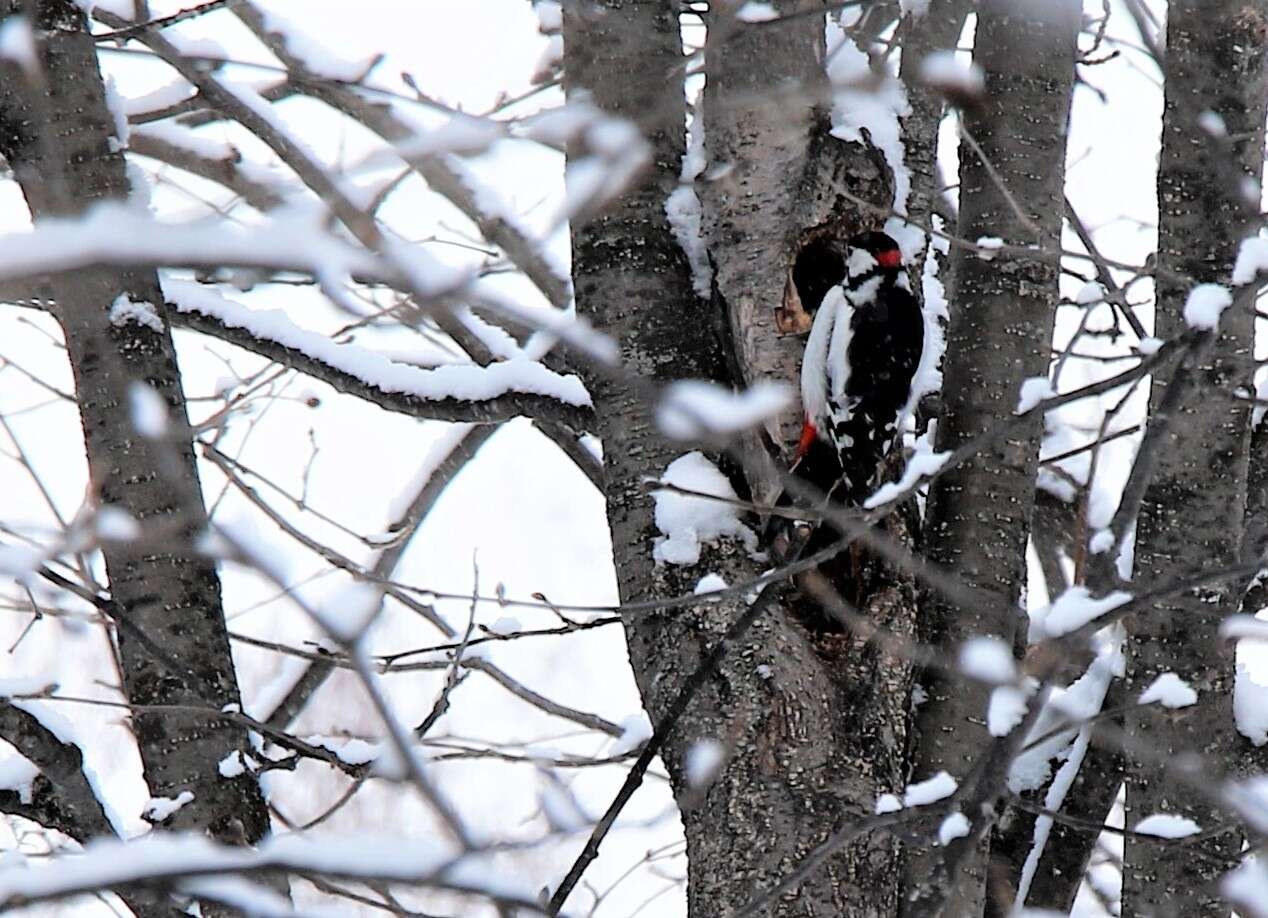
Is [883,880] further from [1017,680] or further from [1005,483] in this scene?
[1017,680]

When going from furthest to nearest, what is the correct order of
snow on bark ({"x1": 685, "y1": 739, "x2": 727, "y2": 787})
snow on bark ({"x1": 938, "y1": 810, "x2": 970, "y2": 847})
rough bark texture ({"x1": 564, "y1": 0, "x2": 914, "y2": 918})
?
rough bark texture ({"x1": 564, "y1": 0, "x2": 914, "y2": 918}) → snow on bark ({"x1": 685, "y1": 739, "x2": 727, "y2": 787}) → snow on bark ({"x1": 938, "y1": 810, "x2": 970, "y2": 847})

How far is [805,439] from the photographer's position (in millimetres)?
2842

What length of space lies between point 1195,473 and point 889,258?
27.8 inches

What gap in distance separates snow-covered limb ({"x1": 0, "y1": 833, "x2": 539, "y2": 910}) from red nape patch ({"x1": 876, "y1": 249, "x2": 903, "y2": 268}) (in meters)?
2.01

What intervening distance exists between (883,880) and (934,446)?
36.6 inches

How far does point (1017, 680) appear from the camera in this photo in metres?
1.55

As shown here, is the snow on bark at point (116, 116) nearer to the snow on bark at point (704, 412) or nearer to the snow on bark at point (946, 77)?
the snow on bark at point (946, 77)

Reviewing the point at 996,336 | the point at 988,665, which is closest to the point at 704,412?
the point at 988,665

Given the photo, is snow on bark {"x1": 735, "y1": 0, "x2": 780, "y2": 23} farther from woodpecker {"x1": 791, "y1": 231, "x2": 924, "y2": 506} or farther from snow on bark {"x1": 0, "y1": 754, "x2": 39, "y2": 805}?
snow on bark {"x1": 0, "y1": 754, "x2": 39, "y2": 805}

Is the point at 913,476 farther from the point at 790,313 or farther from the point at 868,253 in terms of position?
the point at 868,253

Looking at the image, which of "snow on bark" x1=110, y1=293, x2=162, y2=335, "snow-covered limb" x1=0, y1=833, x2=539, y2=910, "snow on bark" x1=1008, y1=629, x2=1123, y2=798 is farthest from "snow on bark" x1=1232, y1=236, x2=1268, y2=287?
"snow on bark" x1=110, y1=293, x2=162, y2=335

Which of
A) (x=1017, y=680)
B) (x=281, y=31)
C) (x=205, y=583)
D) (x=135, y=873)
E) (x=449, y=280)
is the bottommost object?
(x=135, y=873)

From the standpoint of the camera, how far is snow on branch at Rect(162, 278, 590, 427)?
9.51 ft

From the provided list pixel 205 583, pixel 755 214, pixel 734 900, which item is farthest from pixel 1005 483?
pixel 205 583
